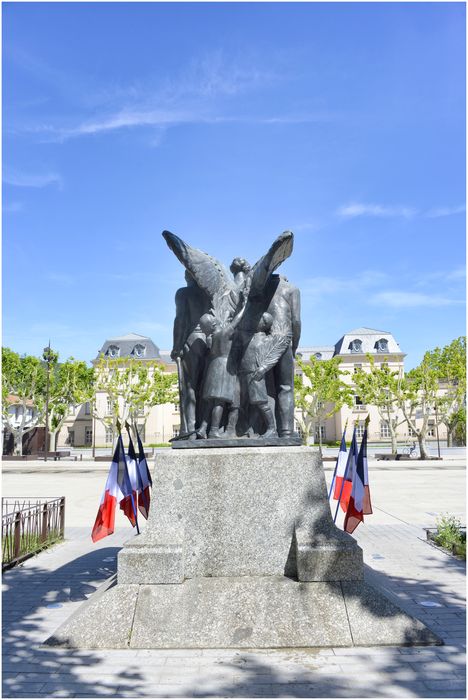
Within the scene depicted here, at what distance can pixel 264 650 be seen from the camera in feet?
14.8

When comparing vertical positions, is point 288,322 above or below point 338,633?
above

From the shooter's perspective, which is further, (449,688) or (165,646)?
(165,646)

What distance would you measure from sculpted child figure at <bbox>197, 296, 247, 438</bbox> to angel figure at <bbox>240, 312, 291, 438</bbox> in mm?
203

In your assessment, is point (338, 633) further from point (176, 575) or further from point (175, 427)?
point (175, 427)

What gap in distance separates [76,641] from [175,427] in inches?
2224

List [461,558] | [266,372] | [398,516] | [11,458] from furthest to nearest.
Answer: [11,458], [398,516], [461,558], [266,372]

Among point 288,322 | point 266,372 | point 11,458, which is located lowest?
point 11,458

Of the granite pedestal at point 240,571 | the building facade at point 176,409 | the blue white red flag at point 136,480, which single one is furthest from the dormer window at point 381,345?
the granite pedestal at point 240,571

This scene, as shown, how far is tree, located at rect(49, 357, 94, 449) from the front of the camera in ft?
135

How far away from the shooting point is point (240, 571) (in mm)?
5082

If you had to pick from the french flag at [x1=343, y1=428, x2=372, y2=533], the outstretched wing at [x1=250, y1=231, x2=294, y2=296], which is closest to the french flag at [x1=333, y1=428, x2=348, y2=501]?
the french flag at [x1=343, y1=428, x2=372, y2=533]

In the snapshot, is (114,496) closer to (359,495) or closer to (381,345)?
(359,495)

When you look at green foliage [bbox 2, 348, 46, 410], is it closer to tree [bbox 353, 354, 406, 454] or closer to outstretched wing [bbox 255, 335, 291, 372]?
tree [bbox 353, 354, 406, 454]

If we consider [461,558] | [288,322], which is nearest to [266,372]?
[288,322]
